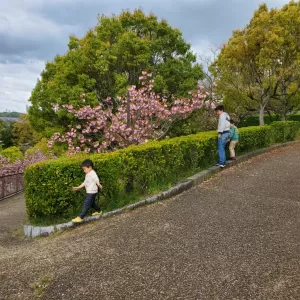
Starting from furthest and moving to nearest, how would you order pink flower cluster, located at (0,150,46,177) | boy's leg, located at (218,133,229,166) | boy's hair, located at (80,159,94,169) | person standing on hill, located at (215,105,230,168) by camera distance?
pink flower cluster, located at (0,150,46,177) → boy's leg, located at (218,133,229,166) → person standing on hill, located at (215,105,230,168) → boy's hair, located at (80,159,94,169)

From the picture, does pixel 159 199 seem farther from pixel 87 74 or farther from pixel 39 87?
pixel 39 87

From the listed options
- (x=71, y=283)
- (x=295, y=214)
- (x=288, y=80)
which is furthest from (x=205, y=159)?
(x=288, y=80)

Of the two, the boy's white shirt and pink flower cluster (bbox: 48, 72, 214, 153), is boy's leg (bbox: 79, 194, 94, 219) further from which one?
pink flower cluster (bbox: 48, 72, 214, 153)

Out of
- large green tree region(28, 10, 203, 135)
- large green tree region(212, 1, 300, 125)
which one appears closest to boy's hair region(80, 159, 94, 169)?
large green tree region(28, 10, 203, 135)

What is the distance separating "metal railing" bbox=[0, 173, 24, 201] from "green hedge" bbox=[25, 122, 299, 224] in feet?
28.5

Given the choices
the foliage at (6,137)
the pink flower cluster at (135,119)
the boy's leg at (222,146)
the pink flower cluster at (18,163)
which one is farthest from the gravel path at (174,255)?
the foliage at (6,137)

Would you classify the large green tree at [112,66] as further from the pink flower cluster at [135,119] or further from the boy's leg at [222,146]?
the boy's leg at [222,146]

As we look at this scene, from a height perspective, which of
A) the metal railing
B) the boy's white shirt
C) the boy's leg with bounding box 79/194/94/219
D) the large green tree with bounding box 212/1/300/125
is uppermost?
the large green tree with bounding box 212/1/300/125

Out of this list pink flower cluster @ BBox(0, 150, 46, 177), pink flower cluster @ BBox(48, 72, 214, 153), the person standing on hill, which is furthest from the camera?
pink flower cluster @ BBox(0, 150, 46, 177)

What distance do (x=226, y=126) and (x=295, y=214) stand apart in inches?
130

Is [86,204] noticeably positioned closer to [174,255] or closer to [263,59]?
[174,255]

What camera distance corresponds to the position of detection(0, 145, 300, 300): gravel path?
301 cm

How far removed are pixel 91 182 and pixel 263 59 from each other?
11.4 m

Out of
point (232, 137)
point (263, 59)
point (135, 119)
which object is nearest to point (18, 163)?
point (135, 119)
